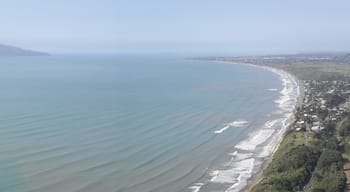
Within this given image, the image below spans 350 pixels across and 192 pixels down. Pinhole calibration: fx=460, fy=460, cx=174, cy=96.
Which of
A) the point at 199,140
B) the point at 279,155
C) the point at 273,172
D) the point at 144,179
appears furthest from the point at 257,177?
the point at 199,140

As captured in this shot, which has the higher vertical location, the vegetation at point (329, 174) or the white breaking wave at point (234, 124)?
the vegetation at point (329, 174)

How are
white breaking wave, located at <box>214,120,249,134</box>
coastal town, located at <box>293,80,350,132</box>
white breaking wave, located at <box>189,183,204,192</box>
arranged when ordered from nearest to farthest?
white breaking wave, located at <box>189,183,204,192</box> < white breaking wave, located at <box>214,120,249,134</box> < coastal town, located at <box>293,80,350,132</box>

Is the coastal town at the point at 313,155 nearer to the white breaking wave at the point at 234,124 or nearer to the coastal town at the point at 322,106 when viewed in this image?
the coastal town at the point at 322,106

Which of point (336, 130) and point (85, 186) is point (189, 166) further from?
point (336, 130)

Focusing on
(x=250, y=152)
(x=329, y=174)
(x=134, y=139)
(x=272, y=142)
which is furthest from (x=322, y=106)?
(x=329, y=174)

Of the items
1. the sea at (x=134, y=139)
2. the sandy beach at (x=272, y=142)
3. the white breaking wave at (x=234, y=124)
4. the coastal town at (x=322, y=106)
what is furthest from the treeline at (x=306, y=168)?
the white breaking wave at (x=234, y=124)

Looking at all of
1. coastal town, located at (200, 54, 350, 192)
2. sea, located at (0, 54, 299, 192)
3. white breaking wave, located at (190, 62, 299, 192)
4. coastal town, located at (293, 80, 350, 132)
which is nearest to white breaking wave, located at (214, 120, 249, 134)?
white breaking wave, located at (190, 62, 299, 192)

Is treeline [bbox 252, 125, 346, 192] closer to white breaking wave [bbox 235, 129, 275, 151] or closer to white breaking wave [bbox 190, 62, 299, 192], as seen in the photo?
white breaking wave [bbox 190, 62, 299, 192]

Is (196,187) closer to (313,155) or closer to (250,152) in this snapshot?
(313,155)
